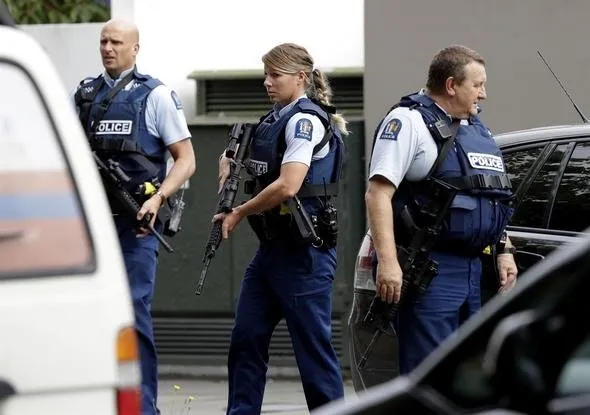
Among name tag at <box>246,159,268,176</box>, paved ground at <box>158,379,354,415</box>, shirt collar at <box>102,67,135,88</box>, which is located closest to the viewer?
name tag at <box>246,159,268,176</box>

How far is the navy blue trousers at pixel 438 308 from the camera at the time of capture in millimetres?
6539

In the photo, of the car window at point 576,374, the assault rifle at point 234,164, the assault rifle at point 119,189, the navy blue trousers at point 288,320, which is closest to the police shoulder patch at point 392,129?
the navy blue trousers at point 288,320

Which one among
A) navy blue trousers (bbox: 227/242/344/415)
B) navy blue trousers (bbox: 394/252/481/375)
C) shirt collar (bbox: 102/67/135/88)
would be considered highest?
shirt collar (bbox: 102/67/135/88)

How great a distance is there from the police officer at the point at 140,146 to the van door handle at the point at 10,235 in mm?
3209

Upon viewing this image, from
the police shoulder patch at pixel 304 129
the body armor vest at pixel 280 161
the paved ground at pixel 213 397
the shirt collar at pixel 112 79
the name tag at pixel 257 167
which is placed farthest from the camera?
the paved ground at pixel 213 397

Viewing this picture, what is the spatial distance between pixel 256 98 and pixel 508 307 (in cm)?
757

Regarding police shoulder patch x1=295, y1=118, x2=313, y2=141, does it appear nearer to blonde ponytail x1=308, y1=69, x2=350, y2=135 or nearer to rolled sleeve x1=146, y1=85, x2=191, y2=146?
blonde ponytail x1=308, y1=69, x2=350, y2=135

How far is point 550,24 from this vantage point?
33.6 feet

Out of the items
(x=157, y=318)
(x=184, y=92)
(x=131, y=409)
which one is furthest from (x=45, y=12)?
(x=131, y=409)

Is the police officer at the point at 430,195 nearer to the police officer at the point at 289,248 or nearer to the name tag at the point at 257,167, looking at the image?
the police officer at the point at 289,248

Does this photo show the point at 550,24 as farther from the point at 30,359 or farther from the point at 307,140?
the point at 30,359

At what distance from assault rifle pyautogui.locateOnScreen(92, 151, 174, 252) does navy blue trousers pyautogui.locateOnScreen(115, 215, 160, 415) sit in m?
0.09

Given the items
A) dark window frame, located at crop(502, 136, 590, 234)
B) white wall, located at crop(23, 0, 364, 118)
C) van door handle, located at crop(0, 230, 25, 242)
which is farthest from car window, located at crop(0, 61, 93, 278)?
white wall, located at crop(23, 0, 364, 118)

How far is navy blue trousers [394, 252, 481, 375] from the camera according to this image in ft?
21.5
